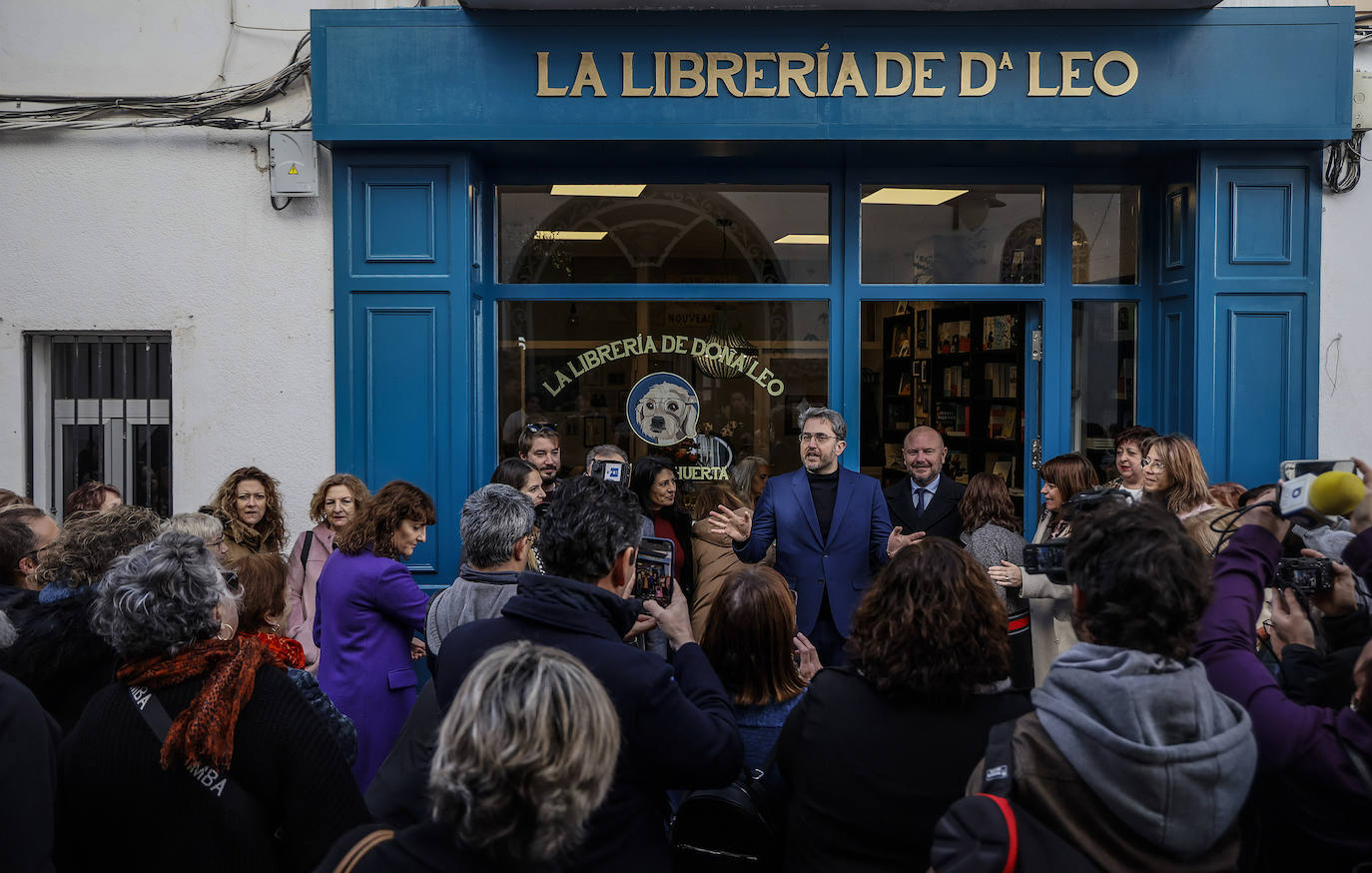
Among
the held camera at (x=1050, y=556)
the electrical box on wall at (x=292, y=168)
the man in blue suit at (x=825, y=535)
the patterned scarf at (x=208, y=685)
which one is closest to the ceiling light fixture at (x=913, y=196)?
the man in blue suit at (x=825, y=535)

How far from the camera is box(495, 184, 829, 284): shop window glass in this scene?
7.28m

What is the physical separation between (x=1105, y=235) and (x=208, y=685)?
21.9 ft

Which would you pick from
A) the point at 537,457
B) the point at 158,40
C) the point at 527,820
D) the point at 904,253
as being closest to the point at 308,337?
the point at 537,457

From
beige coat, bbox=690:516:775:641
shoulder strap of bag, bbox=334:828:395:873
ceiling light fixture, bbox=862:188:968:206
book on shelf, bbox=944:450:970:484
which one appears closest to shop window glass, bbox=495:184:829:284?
ceiling light fixture, bbox=862:188:968:206

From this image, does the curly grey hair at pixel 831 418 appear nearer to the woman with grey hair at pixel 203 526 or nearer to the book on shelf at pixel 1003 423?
the book on shelf at pixel 1003 423

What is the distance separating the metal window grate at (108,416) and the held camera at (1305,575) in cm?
642

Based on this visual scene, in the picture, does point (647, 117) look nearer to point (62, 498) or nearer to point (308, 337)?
point (308, 337)

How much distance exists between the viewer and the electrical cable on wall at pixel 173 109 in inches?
261

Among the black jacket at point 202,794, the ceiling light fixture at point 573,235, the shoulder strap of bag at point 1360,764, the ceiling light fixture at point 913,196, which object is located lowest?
the black jacket at point 202,794

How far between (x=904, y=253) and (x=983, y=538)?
2.38m

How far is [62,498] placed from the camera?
272 inches

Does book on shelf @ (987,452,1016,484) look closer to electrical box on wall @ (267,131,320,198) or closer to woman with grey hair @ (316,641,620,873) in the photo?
electrical box on wall @ (267,131,320,198)

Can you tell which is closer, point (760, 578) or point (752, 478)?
point (760, 578)

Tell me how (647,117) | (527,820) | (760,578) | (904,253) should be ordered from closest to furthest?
(527,820), (760,578), (647,117), (904,253)
